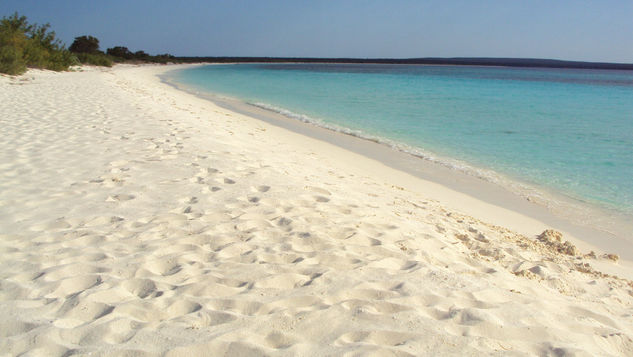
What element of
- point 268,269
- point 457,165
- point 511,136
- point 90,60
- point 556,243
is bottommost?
point 511,136

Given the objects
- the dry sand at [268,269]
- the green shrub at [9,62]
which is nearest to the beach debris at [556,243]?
the dry sand at [268,269]

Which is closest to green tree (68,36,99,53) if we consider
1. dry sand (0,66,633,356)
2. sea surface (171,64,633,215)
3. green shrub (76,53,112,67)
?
green shrub (76,53,112,67)

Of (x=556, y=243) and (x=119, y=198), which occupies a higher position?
(x=119, y=198)

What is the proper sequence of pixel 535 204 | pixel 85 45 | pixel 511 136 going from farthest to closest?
pixel 85 45, pixel 511 136, pixel 535 204

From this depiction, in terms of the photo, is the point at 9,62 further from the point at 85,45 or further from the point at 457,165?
the point at 85,45

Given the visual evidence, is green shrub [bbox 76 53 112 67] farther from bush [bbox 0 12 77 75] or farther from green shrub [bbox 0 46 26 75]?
green shrub [bbox 0 46 26 75]

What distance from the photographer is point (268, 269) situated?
9.82 feet

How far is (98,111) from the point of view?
9.59 meters

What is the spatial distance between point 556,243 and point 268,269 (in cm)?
309

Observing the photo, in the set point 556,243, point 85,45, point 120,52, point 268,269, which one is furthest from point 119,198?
point 120,52

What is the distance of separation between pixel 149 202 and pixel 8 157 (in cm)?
272

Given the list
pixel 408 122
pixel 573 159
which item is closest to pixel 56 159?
pixel 573 159

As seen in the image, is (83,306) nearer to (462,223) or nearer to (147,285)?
(147,285)

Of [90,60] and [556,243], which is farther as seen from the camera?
[90,60]
